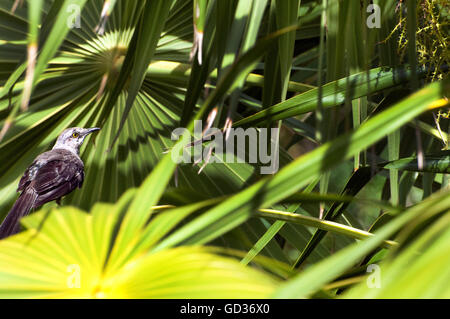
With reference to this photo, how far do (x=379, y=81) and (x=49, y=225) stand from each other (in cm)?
44

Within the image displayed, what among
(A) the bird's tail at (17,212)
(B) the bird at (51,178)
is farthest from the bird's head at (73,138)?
(A) the bird's tail at (17,212)

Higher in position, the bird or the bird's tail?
the bird

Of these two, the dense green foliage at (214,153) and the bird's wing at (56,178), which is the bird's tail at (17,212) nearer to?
the bird's wing at (56,178)

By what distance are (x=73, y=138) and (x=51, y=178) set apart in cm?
11

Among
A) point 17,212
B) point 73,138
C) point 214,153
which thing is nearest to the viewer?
point 17,212

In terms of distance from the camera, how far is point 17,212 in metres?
0.88

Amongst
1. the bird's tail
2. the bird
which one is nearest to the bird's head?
the bird

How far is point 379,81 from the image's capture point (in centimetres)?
69

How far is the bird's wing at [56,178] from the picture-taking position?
0.93 metres

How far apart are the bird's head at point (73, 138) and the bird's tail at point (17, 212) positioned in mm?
105

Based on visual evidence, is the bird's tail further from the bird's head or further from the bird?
the bird's head

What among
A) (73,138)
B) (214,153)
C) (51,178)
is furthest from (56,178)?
(214,153)

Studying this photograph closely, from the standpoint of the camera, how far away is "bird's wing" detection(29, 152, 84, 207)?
93cm

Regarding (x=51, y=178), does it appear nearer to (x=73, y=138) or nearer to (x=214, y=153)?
(x=73, y=138)
